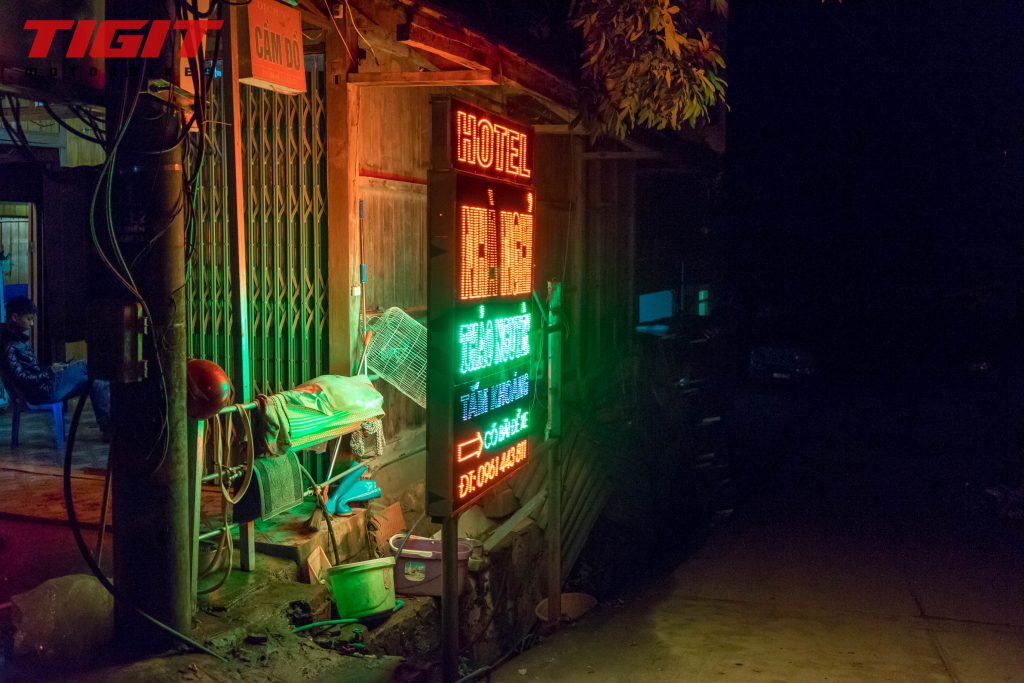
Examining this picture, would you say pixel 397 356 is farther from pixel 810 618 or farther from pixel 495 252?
pixel 810 618

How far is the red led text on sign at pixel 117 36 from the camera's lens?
16.1 ft

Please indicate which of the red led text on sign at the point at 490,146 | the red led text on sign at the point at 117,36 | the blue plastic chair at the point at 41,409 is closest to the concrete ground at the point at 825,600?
the red led text on sign at the point at 490,146

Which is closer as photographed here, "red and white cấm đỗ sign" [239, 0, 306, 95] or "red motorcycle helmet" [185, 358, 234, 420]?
"red motorcycle helmet" [185, 358, 234, 420]

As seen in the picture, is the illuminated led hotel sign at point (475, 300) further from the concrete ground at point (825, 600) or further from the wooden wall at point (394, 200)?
the wooden wall at point (394, 200)

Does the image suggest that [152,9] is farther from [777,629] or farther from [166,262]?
[777,629]

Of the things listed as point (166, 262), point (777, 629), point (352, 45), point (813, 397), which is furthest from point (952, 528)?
point (813, 397)

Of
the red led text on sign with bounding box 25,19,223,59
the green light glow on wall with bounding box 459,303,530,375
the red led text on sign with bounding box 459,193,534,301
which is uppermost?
the red led text on sign with bounding box 25,19,223,59

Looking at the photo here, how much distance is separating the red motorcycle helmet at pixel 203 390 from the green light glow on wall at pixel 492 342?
1413mm

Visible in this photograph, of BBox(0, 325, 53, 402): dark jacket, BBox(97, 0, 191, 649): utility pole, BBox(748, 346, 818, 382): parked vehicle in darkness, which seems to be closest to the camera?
BBox(97, 0, 191, 649): utility pole

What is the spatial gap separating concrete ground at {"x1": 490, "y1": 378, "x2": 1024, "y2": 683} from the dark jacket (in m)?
5.28

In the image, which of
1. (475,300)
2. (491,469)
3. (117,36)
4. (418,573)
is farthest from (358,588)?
(117,36)

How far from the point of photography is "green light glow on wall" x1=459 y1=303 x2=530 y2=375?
562 centimetres

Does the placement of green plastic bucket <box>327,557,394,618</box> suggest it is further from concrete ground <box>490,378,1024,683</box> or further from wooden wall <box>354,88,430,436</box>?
wooden wall <box>354,88,430,436</box>

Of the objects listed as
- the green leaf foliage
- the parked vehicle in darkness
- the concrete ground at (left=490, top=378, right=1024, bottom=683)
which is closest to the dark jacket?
the concrete ground at (left=490, top=378, right=1024, bottom=683)
